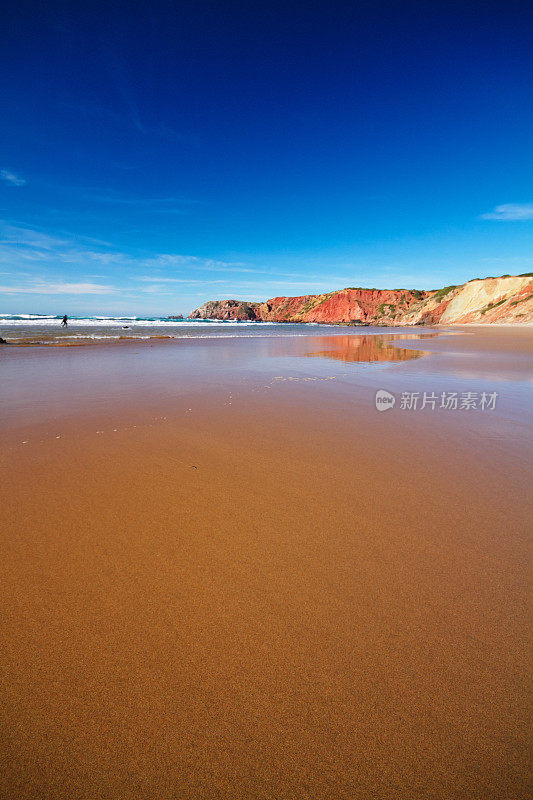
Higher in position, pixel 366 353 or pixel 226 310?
pixel 226 310

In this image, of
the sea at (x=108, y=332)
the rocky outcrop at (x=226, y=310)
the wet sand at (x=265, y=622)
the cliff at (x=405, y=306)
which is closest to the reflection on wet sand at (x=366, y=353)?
the wet sand at (x=265, y=622)

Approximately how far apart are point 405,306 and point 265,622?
456 ft

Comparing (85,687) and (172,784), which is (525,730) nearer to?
(172,784)

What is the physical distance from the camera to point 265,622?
1.92m

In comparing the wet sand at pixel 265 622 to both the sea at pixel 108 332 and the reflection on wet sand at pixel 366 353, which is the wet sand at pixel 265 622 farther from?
the sea at pixel 108 332

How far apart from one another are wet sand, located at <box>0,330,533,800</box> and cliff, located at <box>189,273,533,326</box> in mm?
55396

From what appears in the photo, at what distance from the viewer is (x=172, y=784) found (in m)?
1.30

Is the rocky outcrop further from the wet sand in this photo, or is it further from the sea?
the wet sand

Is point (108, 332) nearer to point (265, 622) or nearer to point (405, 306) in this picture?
point (265, 622)

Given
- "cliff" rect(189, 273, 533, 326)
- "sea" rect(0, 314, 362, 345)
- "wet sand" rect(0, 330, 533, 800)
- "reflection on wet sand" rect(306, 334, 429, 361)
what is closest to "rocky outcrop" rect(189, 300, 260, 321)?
"cliff" rect(189, 273, 533, 326)

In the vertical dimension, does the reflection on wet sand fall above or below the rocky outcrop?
below

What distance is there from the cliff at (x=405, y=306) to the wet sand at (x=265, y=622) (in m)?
55.4

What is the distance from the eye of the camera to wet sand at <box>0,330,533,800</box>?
134 centimetres

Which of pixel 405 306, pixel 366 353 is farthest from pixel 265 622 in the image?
pixel 405 306
